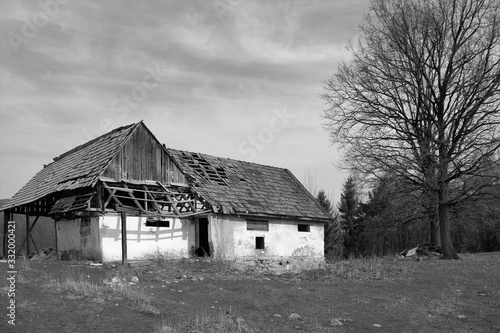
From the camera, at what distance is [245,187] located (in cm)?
2709

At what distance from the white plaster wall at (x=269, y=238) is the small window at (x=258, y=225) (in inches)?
7.7

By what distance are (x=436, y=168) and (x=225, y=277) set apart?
1248 cm

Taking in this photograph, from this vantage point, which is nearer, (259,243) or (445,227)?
(445,227)

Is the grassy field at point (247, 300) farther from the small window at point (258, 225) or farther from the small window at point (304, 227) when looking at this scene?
the small window at point (304, 227)

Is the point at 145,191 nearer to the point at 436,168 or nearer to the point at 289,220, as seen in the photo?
the point at 289,220

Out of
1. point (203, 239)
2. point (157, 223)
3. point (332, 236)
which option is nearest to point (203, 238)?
point (203, 239)

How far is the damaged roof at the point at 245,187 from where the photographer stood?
79.6 ft

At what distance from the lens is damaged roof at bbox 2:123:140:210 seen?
2039 cm

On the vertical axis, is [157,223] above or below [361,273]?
above

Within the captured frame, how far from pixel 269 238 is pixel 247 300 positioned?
13.1 m

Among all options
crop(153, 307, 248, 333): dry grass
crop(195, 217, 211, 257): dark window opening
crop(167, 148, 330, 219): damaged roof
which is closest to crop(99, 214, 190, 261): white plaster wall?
crop(195, 217, 211, 257): dark window opening

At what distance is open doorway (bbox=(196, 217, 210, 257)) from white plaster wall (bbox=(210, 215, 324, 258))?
795 mm

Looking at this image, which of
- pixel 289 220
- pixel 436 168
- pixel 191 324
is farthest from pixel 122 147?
pixel 436 168

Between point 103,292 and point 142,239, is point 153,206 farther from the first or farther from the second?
point 103,292
